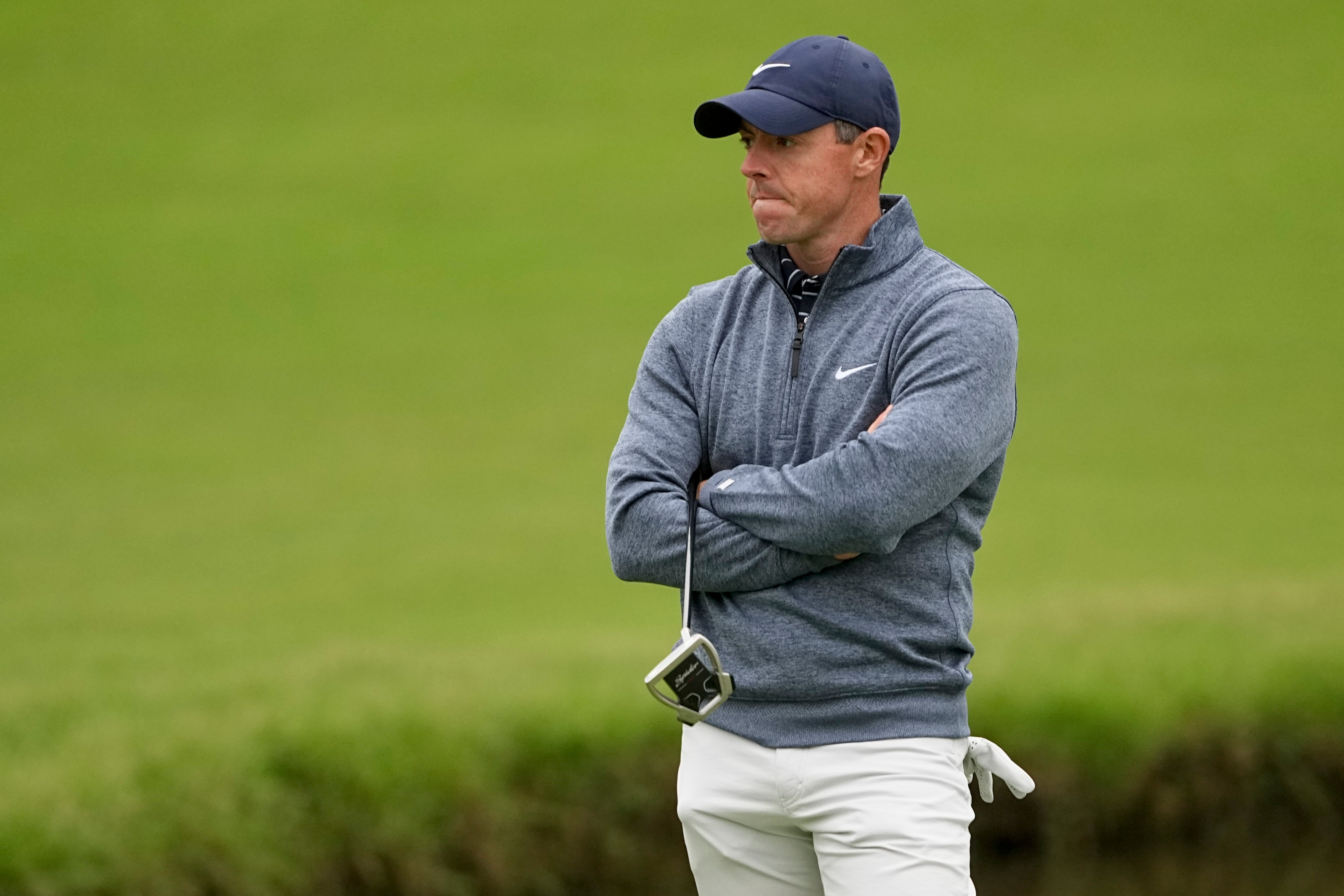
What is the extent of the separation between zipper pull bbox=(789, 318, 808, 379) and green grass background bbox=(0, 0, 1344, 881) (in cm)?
344

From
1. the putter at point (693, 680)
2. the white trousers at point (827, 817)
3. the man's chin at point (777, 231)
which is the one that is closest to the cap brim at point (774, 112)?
the man's chin at point (777, 231)

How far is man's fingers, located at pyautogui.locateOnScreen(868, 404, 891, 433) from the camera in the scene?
1.65 m

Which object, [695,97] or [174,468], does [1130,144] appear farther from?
[174,468]

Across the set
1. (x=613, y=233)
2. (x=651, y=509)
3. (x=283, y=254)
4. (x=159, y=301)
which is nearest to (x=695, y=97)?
(x=613, y=233)

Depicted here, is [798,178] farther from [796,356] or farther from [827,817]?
[827,817]

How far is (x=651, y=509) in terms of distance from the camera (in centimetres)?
176

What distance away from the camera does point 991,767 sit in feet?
6.00

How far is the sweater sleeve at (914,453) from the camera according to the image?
1.61 metres

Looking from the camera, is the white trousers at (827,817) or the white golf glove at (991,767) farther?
the white golf glove at (991,767)

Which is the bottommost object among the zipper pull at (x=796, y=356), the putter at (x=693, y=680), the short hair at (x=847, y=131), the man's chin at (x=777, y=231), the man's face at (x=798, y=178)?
the putter at (x=693, y=680)

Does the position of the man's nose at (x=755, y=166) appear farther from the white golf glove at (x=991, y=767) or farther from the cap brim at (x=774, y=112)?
the white golf glove at (x=991, y=767)

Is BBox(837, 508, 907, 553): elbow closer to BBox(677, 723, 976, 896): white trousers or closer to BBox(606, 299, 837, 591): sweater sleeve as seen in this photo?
BBox(606, 299, 837, 591): sweater sleeve

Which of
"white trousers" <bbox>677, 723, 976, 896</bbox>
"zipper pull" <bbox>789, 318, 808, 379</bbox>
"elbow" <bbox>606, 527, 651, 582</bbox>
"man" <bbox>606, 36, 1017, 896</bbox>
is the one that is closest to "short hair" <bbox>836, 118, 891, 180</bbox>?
"man" <bbox>606, 36, 1017, 896</bbox>

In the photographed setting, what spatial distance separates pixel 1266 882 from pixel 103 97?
7.60 m
